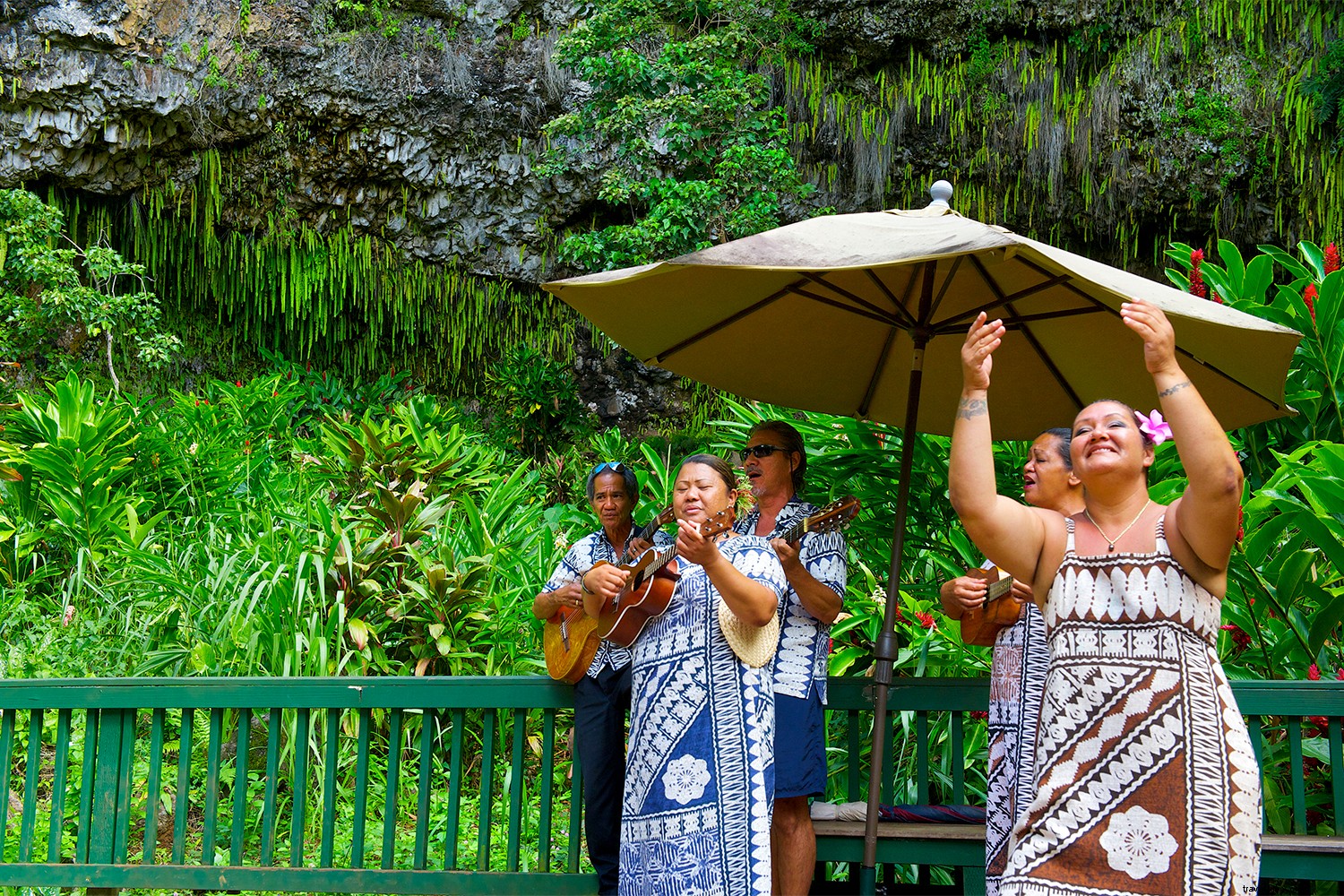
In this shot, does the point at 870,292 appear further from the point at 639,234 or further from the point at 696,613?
the point at 639,234

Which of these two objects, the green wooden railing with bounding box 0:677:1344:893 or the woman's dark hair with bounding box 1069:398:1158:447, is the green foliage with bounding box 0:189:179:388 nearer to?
the green wooden railing with bounding box 0:677:1344:893

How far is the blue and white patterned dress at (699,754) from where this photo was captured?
8.54 feet

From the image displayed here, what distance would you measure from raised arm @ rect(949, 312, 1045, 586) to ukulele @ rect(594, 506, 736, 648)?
2.52 feet

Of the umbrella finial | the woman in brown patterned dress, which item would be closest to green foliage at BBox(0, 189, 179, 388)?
the umbrella finial

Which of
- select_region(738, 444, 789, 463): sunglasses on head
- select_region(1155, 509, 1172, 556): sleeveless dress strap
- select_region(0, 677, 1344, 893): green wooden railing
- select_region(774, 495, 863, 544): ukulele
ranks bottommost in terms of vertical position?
select_region(0, 677, 1344, 893): green wooden railing

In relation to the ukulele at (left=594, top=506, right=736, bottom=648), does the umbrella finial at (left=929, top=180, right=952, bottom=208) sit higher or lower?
higher

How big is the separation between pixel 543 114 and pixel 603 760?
10276 millimetres

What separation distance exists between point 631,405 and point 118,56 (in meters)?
6.77

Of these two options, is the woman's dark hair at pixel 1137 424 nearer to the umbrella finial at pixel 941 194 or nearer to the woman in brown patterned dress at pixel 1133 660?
the woman in brown patterned dress at pixel 1133 660

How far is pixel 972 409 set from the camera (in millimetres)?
2037

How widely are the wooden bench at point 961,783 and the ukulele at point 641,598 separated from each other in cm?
78

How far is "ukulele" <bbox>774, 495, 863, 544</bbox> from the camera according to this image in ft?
9.24

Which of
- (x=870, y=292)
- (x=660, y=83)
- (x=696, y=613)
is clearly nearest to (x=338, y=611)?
(x=696, y=613)

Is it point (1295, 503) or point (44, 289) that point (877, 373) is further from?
point (44, 289)
